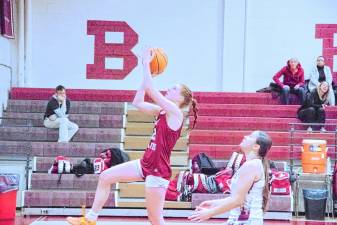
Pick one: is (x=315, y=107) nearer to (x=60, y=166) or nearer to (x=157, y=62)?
(x=60, y=166)

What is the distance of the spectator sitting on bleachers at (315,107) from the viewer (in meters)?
11.3

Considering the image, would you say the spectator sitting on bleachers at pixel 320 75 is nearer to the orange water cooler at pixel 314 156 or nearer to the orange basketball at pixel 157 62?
the orange water cooler at pixel 314 156

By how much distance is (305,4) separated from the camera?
1336 centimetres

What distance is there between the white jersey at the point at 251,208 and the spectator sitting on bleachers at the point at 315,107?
7.61m

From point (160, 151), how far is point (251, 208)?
5.64ft

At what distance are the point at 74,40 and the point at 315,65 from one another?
15.5 ft

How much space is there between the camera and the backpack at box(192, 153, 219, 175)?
9.92 metres

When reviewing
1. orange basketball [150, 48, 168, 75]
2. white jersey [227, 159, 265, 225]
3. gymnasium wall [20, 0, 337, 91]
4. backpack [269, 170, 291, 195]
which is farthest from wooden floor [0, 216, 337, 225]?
white jersey [227, 159, 265, 225]

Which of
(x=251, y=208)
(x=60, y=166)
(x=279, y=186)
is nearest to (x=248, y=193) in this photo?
(x=251, y=208)

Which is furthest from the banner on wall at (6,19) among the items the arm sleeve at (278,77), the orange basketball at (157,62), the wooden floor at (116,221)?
the orange basketball at (157,62)

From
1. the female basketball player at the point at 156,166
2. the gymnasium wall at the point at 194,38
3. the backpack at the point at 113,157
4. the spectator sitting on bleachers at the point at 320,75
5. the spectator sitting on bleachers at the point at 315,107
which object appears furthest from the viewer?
the gymnasium wall at the point at 194,38

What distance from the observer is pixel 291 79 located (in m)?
12.4

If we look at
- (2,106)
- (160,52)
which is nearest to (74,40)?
(2,106)

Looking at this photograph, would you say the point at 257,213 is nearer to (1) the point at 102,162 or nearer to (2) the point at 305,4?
(1) the point at 102,162
